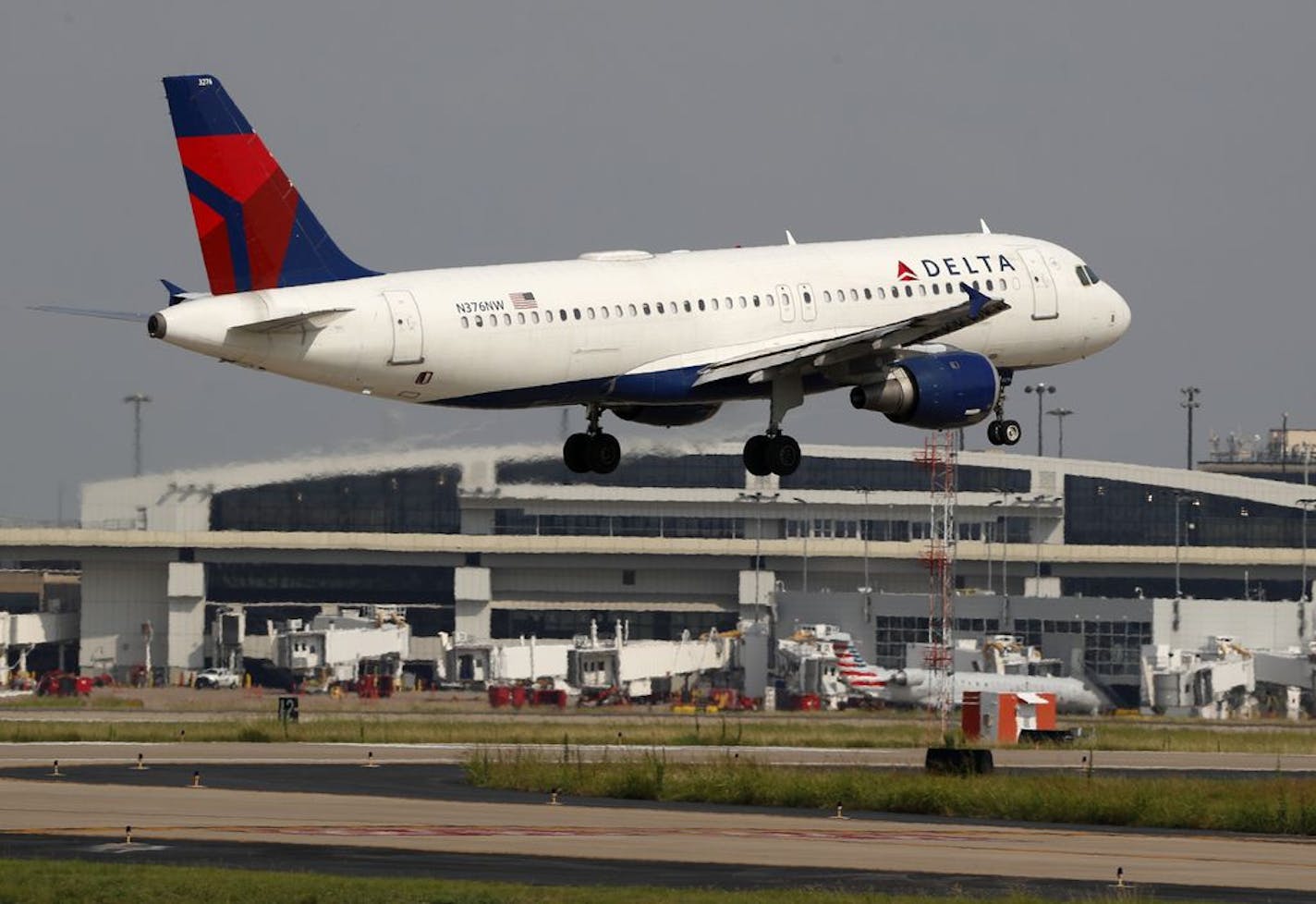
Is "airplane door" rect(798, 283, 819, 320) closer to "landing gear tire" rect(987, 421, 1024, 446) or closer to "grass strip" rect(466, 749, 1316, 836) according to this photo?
"landing gear tire" rect(987, 421, 1024, 446)

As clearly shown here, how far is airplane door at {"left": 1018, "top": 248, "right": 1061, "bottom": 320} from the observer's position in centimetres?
6700

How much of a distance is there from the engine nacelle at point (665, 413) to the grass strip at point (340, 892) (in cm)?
2467

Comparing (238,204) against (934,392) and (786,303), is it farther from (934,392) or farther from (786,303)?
(934,392)

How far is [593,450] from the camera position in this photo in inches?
2552

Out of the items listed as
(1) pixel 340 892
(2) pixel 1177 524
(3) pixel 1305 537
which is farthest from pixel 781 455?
(3) pixel 1305 537

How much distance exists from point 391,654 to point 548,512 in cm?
1783

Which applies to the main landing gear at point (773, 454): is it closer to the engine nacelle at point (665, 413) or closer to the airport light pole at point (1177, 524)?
the engine nacelle at point (665, 413)

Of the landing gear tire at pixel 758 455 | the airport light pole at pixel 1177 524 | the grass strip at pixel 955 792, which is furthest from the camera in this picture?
the airport light pole at pixel 1177 524

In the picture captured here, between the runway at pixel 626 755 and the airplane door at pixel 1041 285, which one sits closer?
the airplane door at pixel 1041 285

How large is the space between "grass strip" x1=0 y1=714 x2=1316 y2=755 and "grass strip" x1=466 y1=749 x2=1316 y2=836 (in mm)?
20714

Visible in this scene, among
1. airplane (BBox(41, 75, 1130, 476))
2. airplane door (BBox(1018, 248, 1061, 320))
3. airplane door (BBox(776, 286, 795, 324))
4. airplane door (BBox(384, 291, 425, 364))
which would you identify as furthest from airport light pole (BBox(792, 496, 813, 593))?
airplane door (BBox(384, 291, 425, 364))

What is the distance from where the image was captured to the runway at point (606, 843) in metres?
41.2

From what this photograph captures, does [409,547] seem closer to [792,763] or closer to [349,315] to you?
[792,763]

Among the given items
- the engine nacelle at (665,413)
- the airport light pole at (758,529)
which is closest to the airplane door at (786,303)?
the engine nacelle at (665,413)
